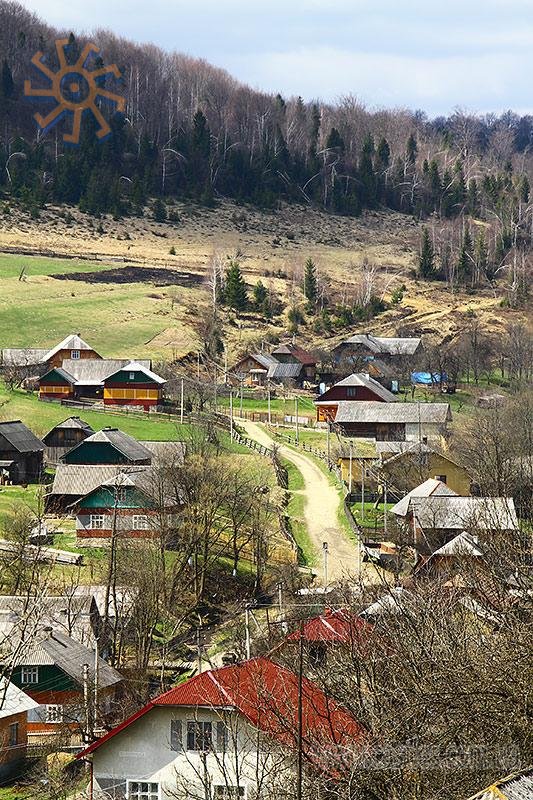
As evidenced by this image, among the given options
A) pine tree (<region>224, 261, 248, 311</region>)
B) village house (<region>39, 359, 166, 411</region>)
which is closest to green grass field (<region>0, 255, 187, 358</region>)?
pine tree (<region>224, 261, 248, 311</region>)

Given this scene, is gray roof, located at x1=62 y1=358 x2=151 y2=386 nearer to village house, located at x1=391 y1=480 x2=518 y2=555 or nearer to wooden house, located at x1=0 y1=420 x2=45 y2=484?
wooden house, located at x1=0 y1=420 x2=45 y2=484

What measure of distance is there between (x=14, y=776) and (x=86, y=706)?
1868mm

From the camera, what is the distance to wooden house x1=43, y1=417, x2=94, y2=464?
5038 centimetres

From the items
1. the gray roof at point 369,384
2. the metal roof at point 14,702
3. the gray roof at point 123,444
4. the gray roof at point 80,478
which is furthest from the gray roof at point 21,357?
the metal roof at point 14,702

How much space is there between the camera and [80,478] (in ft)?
142

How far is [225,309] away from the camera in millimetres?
83312

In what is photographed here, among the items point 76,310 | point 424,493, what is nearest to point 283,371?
point 76,310

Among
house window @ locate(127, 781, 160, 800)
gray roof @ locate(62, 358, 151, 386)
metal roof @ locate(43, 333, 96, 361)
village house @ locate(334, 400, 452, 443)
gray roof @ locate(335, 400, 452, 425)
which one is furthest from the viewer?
metal roof @ locate(43, 333, 96, 361)

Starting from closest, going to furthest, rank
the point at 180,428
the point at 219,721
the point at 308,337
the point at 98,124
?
the point at 219,721 → the point at 180,428 → the point at 308,337 → the point at 98,124

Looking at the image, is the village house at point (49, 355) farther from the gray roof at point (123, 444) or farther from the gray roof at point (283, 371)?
the gray roof at point (123, 444)

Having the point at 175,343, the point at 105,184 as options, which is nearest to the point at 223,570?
the point at 175,343

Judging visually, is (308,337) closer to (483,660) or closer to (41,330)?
(41,330)

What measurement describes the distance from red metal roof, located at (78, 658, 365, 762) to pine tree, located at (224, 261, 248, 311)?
64183 millimetres

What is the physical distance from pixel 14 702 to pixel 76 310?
175 ft
